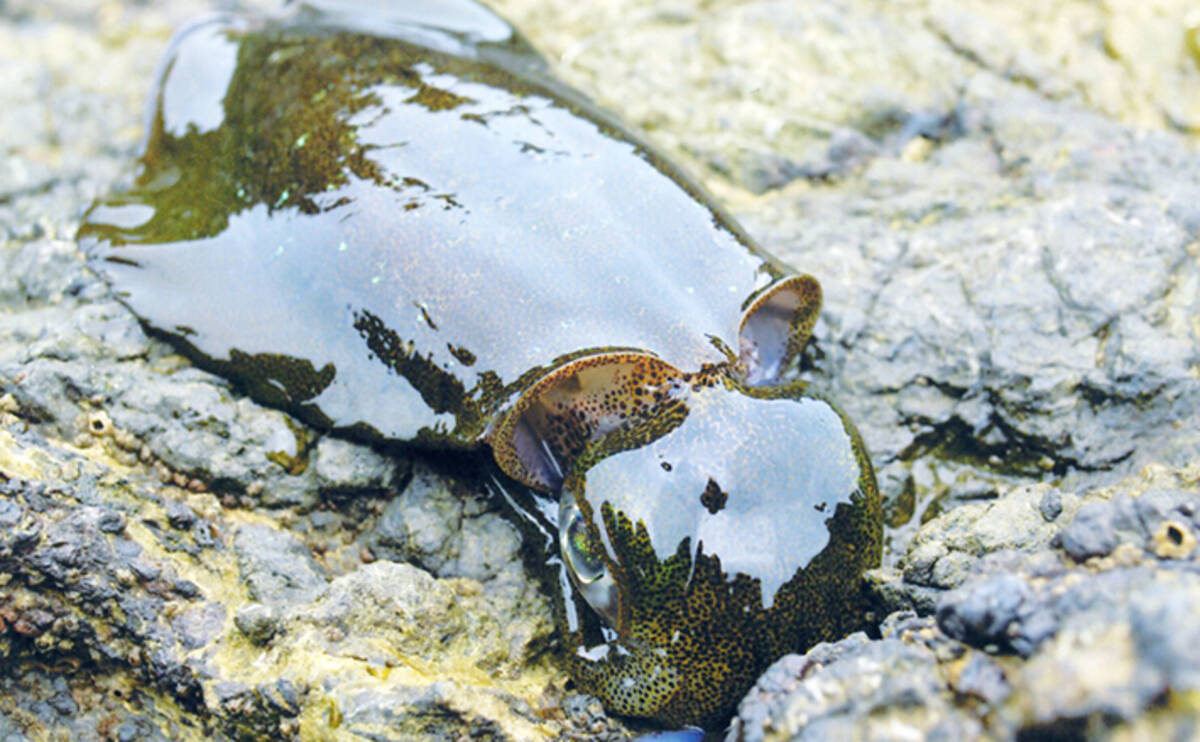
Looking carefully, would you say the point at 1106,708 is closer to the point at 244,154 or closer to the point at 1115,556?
the point at 1115,556

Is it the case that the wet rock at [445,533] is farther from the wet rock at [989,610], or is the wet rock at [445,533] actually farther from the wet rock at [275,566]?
the wet rock at [989,610]

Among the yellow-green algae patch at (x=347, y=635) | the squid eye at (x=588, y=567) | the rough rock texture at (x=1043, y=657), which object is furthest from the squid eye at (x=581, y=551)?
the rough rock texture at (x=1043, y=657)

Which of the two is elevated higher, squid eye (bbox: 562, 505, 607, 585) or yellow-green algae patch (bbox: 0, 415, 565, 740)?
squid eye (bbox: 562, 505, 607, 585)

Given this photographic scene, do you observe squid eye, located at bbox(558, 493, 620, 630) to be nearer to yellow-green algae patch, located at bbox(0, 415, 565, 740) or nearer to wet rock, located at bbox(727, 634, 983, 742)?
yellow-green algae patch, located at bbox(0, 415, 565, 740)

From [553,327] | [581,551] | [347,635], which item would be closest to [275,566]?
[347,635]

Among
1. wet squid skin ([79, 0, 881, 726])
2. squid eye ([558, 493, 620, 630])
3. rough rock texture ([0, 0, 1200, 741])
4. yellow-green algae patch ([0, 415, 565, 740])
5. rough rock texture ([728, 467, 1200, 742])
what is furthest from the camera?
squid eye ([558, 493, 620, 630])

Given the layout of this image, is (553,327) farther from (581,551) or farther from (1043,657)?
(1043,657)

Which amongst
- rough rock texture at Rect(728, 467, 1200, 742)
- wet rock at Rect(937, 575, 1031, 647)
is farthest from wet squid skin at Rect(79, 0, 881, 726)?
wet rock at Rect(937, 575, 1031, 647)
